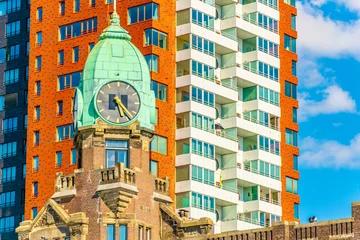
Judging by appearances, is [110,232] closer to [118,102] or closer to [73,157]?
[118,102]

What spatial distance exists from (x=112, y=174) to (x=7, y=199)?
68078mm

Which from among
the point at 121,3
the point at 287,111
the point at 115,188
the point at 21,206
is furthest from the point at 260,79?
the point at 115,188

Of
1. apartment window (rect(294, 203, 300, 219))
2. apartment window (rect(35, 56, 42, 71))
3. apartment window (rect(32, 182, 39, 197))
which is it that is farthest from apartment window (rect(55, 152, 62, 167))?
A: apartment window (rect(294, 203, 300, 219))

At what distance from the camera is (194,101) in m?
158

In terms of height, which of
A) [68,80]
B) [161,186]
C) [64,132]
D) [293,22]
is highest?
[293,22]

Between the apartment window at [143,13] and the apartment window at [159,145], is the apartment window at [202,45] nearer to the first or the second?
the apartment window at [143,13]

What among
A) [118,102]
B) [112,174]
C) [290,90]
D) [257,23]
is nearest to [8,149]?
[290,90]

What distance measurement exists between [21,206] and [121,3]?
3000 centimetres

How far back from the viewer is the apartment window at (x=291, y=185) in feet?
545

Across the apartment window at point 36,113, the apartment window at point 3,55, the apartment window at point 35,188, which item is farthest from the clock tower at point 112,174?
the apartment window at point 3,55

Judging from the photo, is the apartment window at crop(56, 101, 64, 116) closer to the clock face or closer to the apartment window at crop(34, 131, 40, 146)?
the apartment window at crop(34, 131, 40, 146)

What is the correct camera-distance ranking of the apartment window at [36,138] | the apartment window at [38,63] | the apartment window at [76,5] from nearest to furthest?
1. the apartment window at [76,5]
2. the apartment window at [36,138]
3. the apartment window at [38,63]

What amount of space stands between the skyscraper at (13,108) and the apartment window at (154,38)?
98.3 ft

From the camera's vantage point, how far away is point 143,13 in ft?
520
